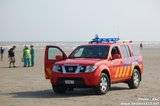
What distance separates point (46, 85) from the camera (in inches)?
859

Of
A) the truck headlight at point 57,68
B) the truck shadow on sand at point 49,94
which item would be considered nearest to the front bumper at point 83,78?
the truck headlight at point 57,68

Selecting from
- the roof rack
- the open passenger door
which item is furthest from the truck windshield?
the roof rack

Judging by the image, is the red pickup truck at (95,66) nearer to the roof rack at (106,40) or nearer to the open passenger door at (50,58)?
the open passenger door at (50,58)

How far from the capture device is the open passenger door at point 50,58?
1893cm

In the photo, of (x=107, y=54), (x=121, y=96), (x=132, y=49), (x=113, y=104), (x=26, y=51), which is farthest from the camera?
(x=26, y=51)

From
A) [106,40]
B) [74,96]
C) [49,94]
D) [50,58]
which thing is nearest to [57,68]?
[49,94]

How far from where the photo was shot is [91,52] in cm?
1894

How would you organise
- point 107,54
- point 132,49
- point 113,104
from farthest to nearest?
point 132,49
point 107,54
point 113,104

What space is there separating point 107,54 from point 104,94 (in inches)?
56.5

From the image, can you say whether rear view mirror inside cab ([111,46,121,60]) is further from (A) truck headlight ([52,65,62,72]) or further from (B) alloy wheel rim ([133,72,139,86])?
(A) truck headlight ([52,65,62,72])

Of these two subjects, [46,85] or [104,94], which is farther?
[46,85]

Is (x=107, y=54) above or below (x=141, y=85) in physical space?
above

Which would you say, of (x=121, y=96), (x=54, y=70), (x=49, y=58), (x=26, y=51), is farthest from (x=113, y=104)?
(x=26, y=51)

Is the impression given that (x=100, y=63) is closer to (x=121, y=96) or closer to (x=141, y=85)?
(x=121, y=96)
